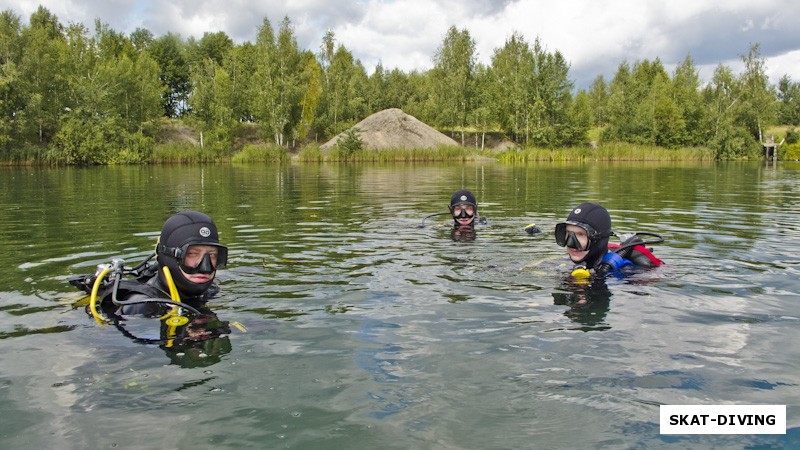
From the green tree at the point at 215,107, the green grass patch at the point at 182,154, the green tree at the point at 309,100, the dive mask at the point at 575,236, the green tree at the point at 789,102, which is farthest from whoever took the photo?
the green tree at the point at 789,102

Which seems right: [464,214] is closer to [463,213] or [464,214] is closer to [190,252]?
[463,213]

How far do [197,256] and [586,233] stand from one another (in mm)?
5018

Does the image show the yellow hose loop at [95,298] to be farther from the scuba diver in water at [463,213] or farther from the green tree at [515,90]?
the green tree at [515,90]

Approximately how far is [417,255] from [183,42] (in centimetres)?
10355

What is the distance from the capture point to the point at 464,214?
13398 millimetres

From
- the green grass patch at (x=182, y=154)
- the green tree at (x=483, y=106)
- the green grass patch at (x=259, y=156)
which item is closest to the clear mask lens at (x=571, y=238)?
the green grass patch at (x=259, y=156)

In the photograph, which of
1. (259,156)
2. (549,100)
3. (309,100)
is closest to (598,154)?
(549,100)

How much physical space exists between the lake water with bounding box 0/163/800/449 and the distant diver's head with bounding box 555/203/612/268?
0.60 meters

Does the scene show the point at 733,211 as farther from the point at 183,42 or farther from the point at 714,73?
the point at 183,42

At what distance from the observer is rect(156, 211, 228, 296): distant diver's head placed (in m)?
6.42

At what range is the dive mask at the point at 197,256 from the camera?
21.0 ft

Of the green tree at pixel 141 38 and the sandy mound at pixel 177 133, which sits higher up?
the green tree at pixel 141 38

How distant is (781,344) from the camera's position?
5.66 metres

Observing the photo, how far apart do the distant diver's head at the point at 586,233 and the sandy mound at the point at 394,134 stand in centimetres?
5802
